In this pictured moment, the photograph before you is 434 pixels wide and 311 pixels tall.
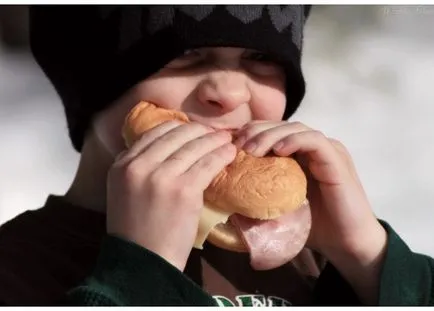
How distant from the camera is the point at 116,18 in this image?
1.06 metres

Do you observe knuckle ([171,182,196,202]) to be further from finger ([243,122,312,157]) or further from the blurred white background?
the blurred white background

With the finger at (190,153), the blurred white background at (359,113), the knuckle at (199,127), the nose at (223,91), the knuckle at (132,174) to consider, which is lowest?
the blurred white background at (359,113)

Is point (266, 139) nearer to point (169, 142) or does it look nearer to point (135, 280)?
point (169, 142)

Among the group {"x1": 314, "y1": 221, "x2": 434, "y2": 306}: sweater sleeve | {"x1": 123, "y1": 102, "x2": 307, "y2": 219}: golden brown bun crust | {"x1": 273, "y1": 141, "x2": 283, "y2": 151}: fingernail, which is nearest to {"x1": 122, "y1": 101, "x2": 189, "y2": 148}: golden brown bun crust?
{"x1": 123, "y1": 102, "x2": 307, "y2": 219}: golden brown bun crust

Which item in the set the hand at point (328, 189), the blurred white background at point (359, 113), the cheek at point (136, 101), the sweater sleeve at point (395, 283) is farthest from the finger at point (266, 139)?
the blurred white background at point (359, 113)

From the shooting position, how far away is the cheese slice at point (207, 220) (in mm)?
973

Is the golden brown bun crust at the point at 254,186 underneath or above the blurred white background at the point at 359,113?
above

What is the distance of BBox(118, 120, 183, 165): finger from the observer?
957mm

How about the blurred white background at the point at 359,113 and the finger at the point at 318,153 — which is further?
the blurred white background at the point at 359,113

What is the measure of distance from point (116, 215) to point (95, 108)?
0.20 meters

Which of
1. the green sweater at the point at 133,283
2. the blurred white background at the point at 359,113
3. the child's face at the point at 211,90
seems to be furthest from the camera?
the blurred white background at the point at 359,113

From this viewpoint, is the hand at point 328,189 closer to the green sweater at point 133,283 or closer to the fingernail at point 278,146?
the fingernail at point 278,146

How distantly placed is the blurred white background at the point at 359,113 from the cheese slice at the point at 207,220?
921 mm

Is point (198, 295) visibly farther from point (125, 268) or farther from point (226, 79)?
point (226, 79)
